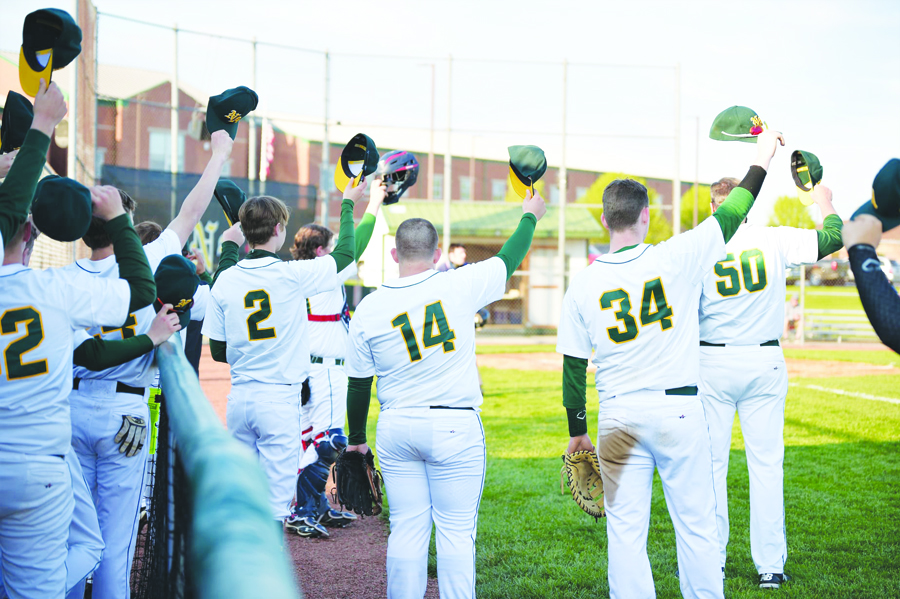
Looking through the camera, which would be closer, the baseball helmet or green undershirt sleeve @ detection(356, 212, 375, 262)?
green undershirt sleeve @ detection(356, 212, 375, 262)

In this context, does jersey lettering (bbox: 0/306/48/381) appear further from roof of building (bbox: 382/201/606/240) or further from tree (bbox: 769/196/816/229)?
tree (bbox: 769/196/816/229)

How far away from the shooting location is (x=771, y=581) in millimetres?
4078

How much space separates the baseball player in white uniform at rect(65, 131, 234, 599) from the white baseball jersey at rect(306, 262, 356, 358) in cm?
228

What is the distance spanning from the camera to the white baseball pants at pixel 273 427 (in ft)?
13.6

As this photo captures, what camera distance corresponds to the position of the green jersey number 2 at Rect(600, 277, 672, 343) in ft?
10.8

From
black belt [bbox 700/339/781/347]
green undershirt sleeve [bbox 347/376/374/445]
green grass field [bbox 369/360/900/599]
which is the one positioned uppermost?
black belt [bbox 700/339/781/347]

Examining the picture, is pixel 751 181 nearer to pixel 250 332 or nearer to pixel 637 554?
pixel 637 554

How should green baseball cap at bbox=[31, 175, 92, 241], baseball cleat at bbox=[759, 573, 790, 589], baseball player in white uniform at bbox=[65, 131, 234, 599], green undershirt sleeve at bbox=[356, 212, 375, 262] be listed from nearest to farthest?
green baseball cap at bbox=[31, 175, 92, 241]
baseball player in white uniform at bbox=[65, 131, 234, 599]
baseball cleat at bbox=[759, 573, 790, 589]
green undershirt sleeve at bbox=[356, 212, 375, 262]

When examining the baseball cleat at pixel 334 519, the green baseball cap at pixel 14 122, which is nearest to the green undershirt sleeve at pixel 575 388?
the baseball cleat at pixel 334 519

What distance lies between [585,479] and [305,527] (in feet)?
8.37

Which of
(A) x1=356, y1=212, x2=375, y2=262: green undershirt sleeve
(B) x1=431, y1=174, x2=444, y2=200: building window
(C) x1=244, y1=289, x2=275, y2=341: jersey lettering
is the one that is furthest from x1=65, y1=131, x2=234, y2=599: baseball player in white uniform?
(B) x1=431, y1=174, x2=444, y2=200: building window

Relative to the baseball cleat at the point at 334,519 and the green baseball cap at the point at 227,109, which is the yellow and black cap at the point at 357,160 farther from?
the baseball cleat at the point at 334,519

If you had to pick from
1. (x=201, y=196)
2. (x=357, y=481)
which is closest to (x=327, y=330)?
(x=357, y=481)

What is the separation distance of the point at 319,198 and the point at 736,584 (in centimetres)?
1598
